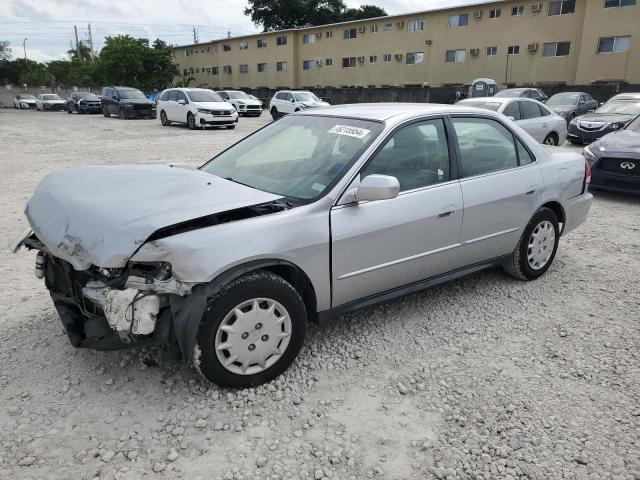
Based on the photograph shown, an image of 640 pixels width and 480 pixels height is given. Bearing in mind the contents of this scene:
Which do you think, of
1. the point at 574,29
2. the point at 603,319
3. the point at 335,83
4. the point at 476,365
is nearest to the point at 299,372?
the point at 476,365

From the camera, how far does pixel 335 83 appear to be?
4516 centimetres

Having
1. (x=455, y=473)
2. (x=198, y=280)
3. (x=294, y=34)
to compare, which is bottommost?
(x=455, y=473)

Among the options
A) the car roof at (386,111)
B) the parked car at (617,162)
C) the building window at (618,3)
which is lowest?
the parked car at (617,162)

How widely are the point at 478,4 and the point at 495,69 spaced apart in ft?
15.3

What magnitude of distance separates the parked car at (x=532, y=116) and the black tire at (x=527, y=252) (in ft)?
21.8

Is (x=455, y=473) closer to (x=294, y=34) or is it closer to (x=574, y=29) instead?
(x=574, y=29)

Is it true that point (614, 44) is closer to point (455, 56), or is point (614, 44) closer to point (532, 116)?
point (455, 56)

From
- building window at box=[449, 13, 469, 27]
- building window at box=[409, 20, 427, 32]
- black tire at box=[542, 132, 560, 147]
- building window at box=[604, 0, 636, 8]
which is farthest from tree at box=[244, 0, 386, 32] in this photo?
black tire at box=[542, 132, 560, 147]

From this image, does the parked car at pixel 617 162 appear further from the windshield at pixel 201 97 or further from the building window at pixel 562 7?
the building window at pixel 562 7

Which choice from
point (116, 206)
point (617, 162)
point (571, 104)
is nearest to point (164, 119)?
point (571, 104)

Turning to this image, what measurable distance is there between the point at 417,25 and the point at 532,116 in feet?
98.6

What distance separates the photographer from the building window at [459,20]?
35.1 meters

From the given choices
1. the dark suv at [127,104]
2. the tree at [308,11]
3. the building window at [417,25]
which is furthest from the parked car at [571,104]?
the tree at [308,11]

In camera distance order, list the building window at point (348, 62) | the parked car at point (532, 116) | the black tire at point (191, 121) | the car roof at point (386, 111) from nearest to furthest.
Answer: the car roof at point (386, 111), the parked car at point (532, 116), the black tire at point (191, 121), the building window at point (348, 62)
